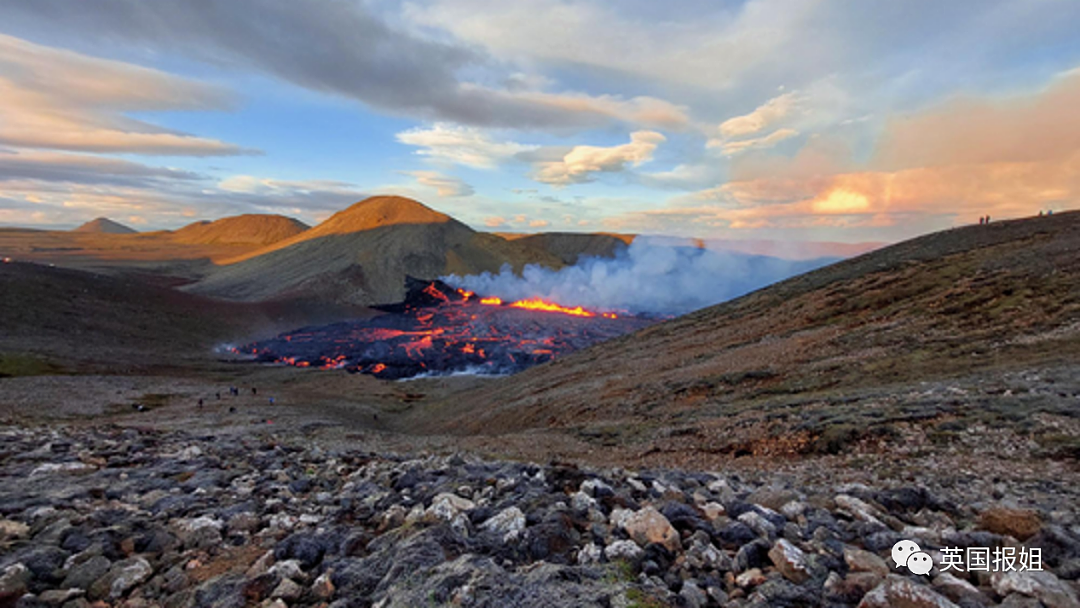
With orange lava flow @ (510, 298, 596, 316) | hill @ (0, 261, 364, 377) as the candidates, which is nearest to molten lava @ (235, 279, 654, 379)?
orange lava flow @ (510, 298, 596, 316)

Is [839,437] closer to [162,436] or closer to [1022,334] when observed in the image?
[1022,334]

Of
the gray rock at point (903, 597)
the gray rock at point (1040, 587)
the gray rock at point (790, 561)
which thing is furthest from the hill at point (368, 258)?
the gray rock at point (1040, 587)

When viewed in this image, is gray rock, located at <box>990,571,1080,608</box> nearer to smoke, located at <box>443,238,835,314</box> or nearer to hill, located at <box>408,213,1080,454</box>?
hill, located at <box>408,213,1080,454</box>

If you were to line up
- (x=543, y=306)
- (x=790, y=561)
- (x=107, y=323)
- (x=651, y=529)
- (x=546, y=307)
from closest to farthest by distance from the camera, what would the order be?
(x=790, y=561), (x=651, y=529), (x=107, y=323), (x=546, y=307), (x=543, y=306)

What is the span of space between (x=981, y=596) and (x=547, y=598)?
10.0ft

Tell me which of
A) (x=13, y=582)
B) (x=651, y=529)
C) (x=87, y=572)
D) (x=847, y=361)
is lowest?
(x=847, y=361)

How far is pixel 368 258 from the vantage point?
138 m

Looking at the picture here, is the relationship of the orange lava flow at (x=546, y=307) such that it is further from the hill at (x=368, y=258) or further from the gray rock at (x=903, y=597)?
the gray rock at (x=903, y=597)

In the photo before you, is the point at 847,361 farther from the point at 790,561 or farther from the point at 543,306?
the point at 543,306

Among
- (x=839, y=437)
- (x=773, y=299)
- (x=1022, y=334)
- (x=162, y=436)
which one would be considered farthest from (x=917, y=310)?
(x=162, y=436)

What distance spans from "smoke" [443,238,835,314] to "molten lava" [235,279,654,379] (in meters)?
10.1

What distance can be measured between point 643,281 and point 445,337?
82.5 meters

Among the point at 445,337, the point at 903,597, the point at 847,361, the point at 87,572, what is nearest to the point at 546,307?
the point at 445,337

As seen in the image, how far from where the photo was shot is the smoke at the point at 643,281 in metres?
133
